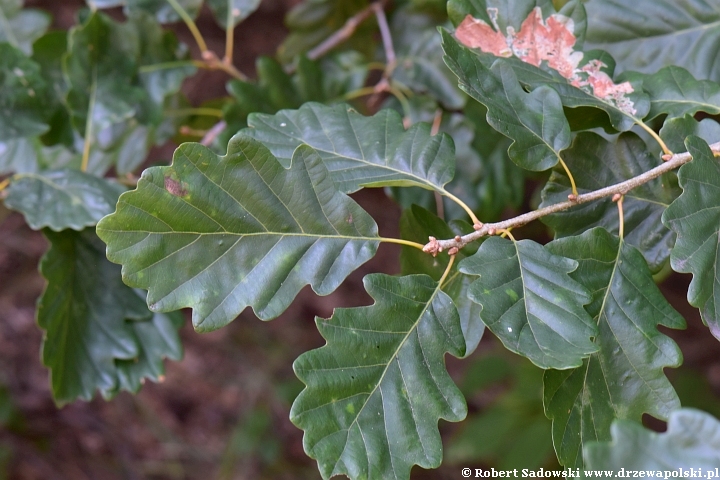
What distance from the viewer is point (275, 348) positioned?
8.98 feet

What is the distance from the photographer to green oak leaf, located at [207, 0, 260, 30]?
140cm

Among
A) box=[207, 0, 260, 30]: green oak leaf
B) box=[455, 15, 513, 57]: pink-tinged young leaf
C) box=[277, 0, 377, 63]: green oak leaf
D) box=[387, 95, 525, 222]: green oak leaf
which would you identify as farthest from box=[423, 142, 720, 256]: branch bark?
box=[277, 0, 377, 63]: green oak leaf

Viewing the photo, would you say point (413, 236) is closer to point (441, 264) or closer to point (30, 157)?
point (441, 264)

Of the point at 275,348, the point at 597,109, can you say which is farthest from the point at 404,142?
the point at 275,348

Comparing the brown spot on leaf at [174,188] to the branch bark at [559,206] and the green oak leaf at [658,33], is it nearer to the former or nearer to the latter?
the branch bark at [559,206]

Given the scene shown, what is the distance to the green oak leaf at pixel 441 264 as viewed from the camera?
0.85 meters

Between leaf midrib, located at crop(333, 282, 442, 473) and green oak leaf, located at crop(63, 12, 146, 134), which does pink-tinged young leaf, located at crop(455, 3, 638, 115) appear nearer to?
leaf midrib, located at crop(333, 282, 442, 473)


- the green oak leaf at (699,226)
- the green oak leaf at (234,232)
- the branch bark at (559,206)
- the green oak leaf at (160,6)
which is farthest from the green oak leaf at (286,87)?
the green oak leaf at (699,226)

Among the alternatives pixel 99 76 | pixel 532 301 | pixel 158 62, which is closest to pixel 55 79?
pixel 99 76

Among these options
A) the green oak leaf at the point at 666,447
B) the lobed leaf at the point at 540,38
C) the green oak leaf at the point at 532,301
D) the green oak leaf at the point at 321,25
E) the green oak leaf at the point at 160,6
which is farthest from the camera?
the green oak leaf at the point at 321,25

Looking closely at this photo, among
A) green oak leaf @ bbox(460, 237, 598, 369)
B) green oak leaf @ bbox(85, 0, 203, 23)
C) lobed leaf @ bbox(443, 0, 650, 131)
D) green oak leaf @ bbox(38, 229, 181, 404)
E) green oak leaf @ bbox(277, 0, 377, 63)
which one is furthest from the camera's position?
green oak leaf @ bbox(277, 0, 377, 63)

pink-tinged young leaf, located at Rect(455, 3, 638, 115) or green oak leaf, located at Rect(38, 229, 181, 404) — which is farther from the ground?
pink-tinged young leaf, located at Rect(455, 3, 638, 115)

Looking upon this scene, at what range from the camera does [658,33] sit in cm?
108

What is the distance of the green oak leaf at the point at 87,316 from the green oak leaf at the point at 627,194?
30.2 inches
